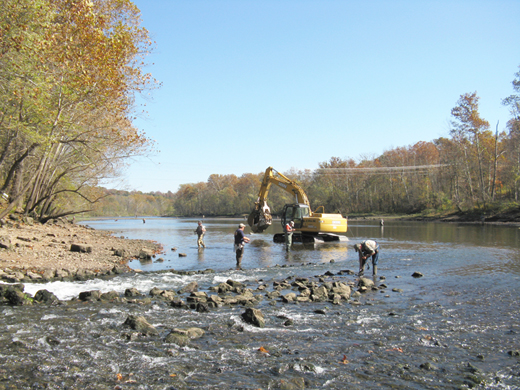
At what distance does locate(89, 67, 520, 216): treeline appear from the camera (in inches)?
2269

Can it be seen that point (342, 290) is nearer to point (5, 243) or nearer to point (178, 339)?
point (178, 339)

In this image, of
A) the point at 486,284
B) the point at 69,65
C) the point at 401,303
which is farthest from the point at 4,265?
the point at 486,284

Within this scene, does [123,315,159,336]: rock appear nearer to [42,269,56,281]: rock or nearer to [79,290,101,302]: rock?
[79,290,101,302]: rock

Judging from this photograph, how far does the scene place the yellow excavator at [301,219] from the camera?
27.7 meters

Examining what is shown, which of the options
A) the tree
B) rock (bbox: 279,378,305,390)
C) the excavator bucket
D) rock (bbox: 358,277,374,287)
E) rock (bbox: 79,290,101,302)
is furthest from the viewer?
the tree

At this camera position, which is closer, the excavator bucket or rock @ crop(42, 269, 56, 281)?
rock @ crop(42, 269, 56, 281)

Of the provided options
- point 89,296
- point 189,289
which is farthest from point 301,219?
point 89,296

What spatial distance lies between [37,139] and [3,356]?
12.2m

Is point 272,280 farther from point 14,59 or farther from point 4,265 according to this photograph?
point 14,59

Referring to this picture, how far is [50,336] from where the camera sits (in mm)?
7664

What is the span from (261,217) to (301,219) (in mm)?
3544

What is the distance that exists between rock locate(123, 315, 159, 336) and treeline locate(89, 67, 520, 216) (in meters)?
35.8

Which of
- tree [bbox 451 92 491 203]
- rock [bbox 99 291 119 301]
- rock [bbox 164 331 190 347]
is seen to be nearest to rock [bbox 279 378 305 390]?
rock [bbox 164 331 190 347]

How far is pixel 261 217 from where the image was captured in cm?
3002
